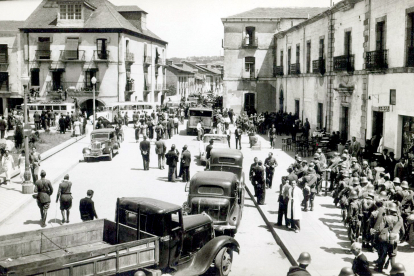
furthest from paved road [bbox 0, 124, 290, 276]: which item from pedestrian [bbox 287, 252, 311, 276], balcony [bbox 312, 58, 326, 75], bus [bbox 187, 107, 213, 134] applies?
bus [bbox 187, 107, 213, 134]

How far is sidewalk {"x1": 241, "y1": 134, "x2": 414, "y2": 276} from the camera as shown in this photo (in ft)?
31.5

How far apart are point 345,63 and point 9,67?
90.3 feet

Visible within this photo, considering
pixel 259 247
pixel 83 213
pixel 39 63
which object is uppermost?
pixel 39 63

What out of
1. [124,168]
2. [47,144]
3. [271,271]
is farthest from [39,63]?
[271,271]

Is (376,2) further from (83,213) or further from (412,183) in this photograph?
(83,213)

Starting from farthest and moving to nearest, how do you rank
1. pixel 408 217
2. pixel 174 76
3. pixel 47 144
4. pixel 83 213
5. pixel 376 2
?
pixel 174 76
pixel 47 144
pixel 376 2
pixel 83 213
pixel 408 217

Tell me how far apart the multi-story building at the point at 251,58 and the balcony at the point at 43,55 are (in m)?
15.5

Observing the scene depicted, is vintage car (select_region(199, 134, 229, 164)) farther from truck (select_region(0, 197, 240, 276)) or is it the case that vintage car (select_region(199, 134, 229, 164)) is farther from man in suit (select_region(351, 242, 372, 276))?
man in suit (select_region(351, 242, 372, 276))

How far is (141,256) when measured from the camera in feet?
26.0

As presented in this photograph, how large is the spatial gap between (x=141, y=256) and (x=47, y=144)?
2060cm

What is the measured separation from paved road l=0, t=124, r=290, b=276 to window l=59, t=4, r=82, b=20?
1817 cm

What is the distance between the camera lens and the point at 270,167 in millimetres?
16750

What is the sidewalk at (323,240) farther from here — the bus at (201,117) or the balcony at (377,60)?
the bus at (201,117)

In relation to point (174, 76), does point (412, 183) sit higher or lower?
lower
